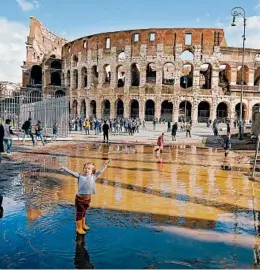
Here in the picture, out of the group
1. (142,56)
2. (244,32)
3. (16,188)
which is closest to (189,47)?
(142,56)

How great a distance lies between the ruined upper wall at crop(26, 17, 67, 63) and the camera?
2087 inches

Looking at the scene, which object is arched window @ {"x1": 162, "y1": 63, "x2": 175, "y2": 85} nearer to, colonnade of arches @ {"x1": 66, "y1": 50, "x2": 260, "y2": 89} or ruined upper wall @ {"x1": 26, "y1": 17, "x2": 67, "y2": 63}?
colonnade of arches @ {"x1": 66, "y1": 50, "x2": 260, "y2": 89}

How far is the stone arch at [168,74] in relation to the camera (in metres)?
44.7

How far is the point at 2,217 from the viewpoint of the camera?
20.0 feet

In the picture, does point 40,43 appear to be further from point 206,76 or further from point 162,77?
point 206,76

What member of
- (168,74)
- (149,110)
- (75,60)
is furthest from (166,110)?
(75,60)

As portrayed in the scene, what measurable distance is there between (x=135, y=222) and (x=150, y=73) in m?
41.5

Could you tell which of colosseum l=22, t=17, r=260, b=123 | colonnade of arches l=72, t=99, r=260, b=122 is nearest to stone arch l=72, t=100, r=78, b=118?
colosseum l=22, t=17, r=260, b=123

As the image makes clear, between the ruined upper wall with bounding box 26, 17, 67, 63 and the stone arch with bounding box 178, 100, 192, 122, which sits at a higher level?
the ruined upper wall with bounding box 26, 17, 67, 63

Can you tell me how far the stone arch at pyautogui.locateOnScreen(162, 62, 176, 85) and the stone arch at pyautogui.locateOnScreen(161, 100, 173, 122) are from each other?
2.54m

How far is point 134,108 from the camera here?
4516cm

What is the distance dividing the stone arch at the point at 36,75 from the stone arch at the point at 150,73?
1877 cm

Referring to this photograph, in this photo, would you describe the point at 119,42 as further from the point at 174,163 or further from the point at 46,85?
the point at 174,163

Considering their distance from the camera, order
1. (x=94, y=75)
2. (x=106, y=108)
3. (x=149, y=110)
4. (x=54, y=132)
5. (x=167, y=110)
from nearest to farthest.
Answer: (x=54, y=132), (x=167, y=110), (x=149, y=110), (x=106, y=108), (x=94, y=75)
